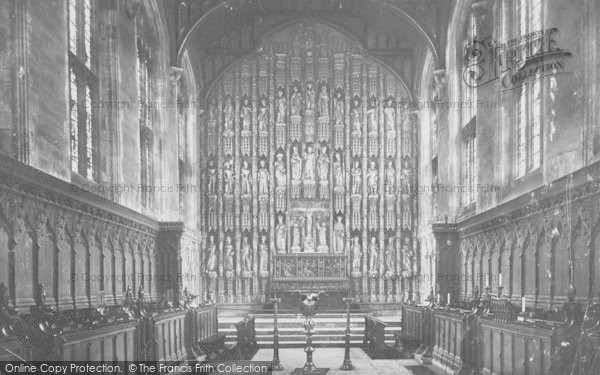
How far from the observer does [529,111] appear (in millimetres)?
16297

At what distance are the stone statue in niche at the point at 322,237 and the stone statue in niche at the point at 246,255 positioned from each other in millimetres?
2528

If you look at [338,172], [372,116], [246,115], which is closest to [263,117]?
[246,115]

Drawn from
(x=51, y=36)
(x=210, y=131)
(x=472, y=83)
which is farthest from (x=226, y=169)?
(x=51, y=36)

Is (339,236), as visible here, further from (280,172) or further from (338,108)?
(338,108)

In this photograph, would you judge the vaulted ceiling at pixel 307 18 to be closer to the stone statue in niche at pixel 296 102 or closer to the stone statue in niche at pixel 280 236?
the stone statue in niche at pixel 296 102

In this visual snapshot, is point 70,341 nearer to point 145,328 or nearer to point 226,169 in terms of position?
point 145,328

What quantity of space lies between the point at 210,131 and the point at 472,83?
1059 centimetres

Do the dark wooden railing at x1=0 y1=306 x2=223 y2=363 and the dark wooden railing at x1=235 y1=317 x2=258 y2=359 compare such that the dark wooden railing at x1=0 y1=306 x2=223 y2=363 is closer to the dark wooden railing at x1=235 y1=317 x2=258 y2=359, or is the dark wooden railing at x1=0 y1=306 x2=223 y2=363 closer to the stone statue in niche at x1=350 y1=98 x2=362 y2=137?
the dark wooden railing at x1=235 y1=317 x2=258 y2=359

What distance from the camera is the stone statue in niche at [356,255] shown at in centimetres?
2722

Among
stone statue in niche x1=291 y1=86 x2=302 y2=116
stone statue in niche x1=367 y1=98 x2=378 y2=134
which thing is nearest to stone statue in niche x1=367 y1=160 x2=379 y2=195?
stone statue in niche x1=367 y1=98 x2=378 y2=134

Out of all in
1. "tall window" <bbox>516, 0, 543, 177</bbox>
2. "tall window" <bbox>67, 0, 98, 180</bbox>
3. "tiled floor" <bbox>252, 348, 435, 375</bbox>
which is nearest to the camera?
"tiled floor" <bbox>252, 348, 435, 375</bbox>

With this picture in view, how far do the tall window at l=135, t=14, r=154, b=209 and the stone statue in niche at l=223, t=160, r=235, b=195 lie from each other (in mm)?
6230

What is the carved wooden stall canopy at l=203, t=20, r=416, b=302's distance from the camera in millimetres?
27188

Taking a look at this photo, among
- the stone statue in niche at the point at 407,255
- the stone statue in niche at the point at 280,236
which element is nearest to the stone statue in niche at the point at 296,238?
the stone statue in niche at the point at 280,236
